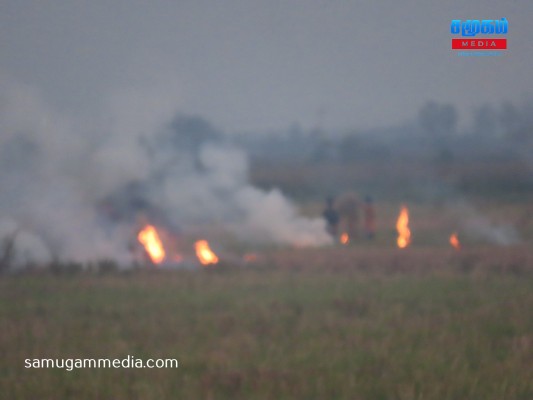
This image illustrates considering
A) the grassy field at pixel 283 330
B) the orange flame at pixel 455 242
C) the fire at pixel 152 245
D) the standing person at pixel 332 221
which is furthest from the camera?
the standing person at pixel 332 221

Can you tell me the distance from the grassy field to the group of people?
7022 mm

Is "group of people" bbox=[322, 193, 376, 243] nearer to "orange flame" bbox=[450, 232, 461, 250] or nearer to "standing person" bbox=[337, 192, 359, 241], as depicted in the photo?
"standing person" bbox=[337, 192, 359, 241]

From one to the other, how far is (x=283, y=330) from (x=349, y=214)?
15019mm

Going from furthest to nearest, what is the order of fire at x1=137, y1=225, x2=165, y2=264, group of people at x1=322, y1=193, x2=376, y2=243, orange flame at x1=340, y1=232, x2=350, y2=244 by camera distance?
1. group of people at x1=322, y1=193, x2=376, y2=243
2. orange flame at x1=340, y1=232, x2=350, y2=244
3. fire at x1=137, y1=225, x2=165, y2=264

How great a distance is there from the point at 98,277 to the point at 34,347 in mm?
6747

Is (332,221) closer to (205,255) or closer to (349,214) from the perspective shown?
(349,214)

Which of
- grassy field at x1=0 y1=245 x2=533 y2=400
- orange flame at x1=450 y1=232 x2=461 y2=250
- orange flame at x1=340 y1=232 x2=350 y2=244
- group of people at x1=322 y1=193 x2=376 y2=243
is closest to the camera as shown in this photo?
grassy field at x1=0 y1=245 x2=533 y2=400

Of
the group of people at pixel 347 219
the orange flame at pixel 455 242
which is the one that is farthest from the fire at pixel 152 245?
the orange flame at pixel 455 242

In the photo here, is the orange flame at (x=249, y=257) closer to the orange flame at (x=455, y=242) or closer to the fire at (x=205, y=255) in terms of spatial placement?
the fire at (x=205, y=255)

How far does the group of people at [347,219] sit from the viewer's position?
23.7 meters

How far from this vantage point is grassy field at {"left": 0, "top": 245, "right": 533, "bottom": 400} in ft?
24.6

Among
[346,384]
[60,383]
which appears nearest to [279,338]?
[346,384]

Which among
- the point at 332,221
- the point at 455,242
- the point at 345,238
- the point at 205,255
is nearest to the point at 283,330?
the point at 205,255

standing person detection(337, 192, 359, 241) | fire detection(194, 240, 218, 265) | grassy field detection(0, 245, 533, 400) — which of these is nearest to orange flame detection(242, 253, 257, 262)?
fire detection(194, 240, 218, 265)
